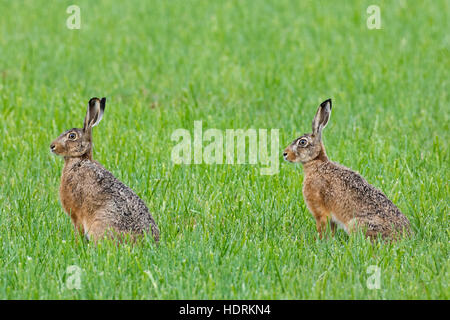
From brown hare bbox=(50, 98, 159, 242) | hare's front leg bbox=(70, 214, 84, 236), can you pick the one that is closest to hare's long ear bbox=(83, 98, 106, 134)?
brown hare bbox=(50, 98, 159, 242)

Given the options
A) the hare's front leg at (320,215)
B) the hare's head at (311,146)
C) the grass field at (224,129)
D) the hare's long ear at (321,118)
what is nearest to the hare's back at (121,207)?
the grass field at (224,129)

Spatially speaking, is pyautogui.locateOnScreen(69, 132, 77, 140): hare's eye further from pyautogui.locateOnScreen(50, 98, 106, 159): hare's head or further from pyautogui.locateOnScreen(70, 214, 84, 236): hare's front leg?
pyautogui.locateOnScreen(70, 214, 84, 236): hare's front leg

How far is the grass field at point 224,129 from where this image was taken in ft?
19.3

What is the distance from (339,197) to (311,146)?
724mm

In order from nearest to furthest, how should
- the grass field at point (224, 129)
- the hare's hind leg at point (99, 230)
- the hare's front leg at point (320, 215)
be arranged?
the grass field at point (224, 129) → the hare's hind leg at point (99, 230) → the hare's front leg at point (320, 215)

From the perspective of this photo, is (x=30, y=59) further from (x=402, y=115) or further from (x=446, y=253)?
(x=446, y=253)

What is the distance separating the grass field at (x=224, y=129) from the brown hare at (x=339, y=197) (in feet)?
0.61

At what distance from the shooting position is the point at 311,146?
23.9 feet

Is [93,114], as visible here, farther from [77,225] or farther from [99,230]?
[99,230]

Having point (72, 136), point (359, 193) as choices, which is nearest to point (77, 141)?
point (72, 136)

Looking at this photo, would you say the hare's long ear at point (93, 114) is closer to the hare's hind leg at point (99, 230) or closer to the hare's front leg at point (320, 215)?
the hare's hind leg at point (99, 230)

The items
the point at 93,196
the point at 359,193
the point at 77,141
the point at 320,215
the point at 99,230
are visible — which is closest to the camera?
the point at 99,230

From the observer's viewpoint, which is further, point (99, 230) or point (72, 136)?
point (72, 136)
